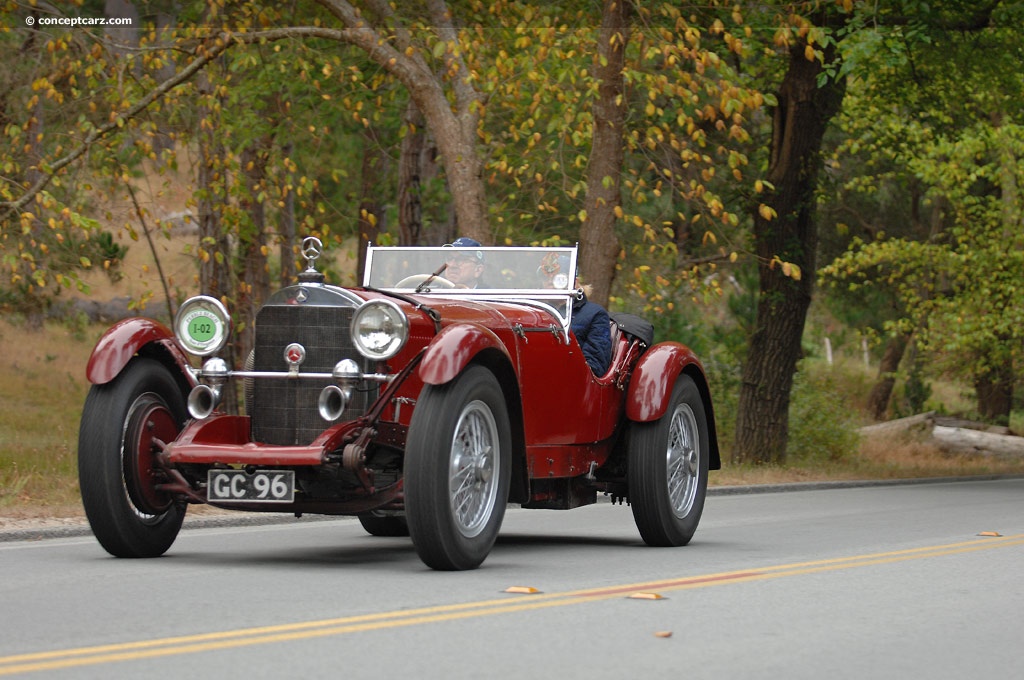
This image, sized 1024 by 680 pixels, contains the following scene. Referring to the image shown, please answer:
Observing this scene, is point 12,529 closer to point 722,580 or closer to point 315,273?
point 315,273

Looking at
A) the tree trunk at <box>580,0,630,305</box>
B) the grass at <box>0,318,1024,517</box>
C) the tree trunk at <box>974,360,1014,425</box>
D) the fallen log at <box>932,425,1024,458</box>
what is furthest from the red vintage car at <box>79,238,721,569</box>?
the tree trunk at <box>974,360,1014,425</box>

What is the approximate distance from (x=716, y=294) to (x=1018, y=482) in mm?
8426

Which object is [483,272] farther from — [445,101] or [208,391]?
[445,101]

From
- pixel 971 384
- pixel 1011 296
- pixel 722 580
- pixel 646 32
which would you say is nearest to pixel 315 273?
pixel 722 580

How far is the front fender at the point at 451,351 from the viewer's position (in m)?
8.01

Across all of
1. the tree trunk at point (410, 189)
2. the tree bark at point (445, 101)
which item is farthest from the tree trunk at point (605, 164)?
the tree trunk at point (410, 189)

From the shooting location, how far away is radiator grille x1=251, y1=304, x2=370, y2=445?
343 inches

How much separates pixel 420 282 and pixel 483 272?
0.44 meters

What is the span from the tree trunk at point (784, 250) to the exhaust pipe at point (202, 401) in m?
14.2

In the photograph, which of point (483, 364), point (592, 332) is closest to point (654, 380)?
point (592, 332)

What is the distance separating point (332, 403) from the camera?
853cm

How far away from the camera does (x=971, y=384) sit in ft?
124

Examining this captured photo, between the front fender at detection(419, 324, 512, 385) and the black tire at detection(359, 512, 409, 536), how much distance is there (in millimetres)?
2998

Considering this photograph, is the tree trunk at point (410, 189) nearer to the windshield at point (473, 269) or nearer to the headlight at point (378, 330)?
the windshield at point (473, 269)
